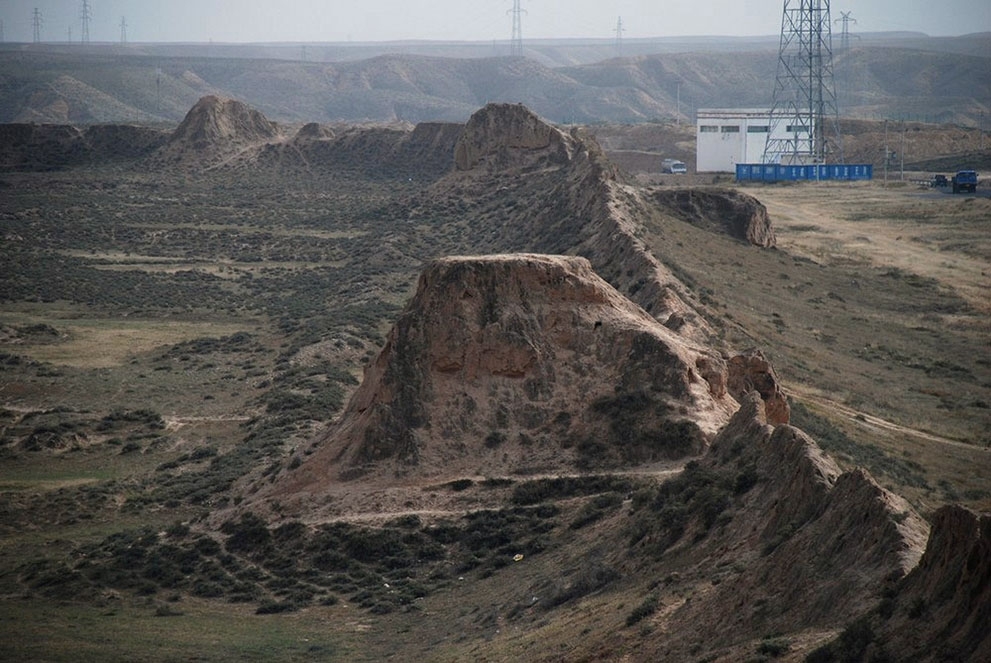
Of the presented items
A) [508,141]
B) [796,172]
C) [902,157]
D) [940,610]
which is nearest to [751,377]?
[940,610]

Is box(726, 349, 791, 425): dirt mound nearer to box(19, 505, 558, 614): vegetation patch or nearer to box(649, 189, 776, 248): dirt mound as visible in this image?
box(19, 505, 558, 614): vegetation patch

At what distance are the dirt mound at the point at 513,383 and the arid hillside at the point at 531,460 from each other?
0.07 metres

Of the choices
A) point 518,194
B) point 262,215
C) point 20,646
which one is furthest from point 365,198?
point 20,646

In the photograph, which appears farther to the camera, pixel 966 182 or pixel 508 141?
pixel 966 182

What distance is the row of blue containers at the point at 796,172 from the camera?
396 feet

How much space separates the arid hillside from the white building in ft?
182

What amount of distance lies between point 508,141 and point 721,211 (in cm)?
2104

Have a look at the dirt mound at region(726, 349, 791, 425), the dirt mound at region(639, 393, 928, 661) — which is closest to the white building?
the dirt mound at region(726, 349, 791, 425)

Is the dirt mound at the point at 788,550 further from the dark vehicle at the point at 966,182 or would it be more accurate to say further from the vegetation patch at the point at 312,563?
the dark vehicle at the point at 966,182

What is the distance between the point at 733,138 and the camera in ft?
428

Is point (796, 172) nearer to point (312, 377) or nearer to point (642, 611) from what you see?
point (312, 377)

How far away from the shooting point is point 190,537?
108 feet

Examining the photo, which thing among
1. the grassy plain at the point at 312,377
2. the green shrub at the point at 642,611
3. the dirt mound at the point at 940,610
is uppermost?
A: the dirt mound at the point at 940,610

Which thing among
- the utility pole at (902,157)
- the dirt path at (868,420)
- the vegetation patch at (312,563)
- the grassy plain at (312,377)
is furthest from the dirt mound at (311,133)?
the vegetation patch at (312,563)
